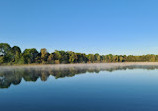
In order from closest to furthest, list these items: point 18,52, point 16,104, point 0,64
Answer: point 16,104 → point 0,64 → point 18,52

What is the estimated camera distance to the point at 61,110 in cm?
1166

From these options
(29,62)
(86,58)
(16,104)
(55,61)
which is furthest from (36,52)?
(16,104)

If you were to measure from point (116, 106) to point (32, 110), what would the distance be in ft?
25.4

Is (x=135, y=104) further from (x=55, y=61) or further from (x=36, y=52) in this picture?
(x=55, y=61)

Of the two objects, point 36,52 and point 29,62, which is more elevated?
point 36,52

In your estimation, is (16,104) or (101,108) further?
(16,104)

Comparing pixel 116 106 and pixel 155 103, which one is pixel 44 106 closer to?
pixel 116 106

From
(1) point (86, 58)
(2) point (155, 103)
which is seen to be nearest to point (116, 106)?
(2) point (155, 103)

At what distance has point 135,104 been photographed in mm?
12695

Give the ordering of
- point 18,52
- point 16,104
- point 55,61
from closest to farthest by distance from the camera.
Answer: point 16,104
point 18,52
point 55,61

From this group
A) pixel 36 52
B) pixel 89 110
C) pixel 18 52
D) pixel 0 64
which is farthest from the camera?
pixel 36 52

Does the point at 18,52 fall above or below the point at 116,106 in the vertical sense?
above

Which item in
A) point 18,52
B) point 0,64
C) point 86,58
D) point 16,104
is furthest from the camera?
point 86,58

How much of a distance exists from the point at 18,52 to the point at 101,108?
328 feet
